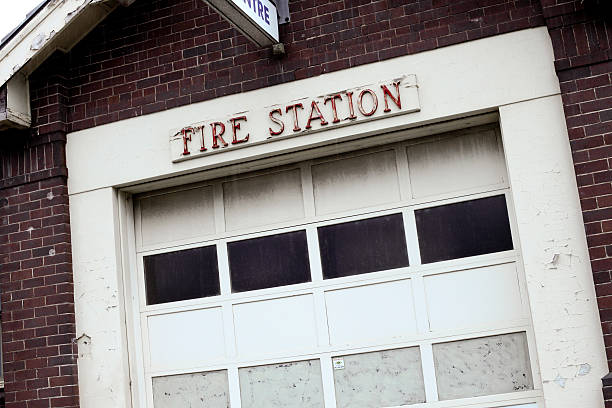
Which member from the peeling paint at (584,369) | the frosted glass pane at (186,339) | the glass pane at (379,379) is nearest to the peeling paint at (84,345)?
the frosted glass pane at (186,339)

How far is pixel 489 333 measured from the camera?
21.6 ft

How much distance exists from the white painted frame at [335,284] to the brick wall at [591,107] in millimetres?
709

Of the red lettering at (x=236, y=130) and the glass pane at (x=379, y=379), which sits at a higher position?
the red lettering at (x=236, y=130)

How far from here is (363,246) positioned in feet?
23.2

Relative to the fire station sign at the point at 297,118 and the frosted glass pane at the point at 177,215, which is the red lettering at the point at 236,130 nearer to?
the fire station sign at the point at 297,118

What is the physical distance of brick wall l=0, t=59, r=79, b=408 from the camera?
7230 mm

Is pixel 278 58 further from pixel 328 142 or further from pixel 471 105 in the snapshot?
pixel 471 105

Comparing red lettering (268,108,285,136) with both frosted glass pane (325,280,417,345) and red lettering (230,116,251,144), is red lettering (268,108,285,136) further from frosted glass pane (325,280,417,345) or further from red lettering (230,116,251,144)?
frosted glass pane (325,280,417,345)

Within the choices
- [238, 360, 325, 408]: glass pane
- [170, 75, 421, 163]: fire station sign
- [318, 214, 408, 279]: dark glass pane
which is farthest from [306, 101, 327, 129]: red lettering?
[238, 360, 325, 408]: glass pane

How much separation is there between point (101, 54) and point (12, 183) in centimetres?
141

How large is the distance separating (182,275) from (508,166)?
9.76 ft

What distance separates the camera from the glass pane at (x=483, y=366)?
6.50 metres

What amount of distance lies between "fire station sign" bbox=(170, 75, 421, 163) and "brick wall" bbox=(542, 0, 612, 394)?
116cm

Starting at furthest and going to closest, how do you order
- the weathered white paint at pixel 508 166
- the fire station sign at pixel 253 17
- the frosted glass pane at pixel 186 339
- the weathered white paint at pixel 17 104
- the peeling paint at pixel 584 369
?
the weathered white paint at pixel 17 104 → the frosted glass pane at pixel 186 339 → the fire station sign at pixel 253 17 → the weathered white paint at pixel 508 166 → the peeling paint at pixel 584 369
